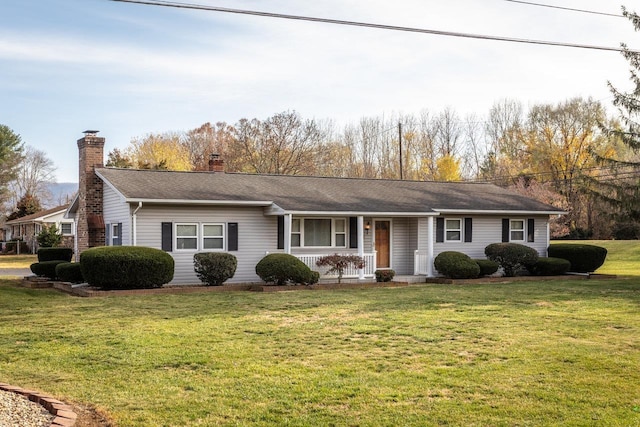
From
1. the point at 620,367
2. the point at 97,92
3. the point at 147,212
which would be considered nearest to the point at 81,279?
the point at 147,212

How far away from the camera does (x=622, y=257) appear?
1576 inches

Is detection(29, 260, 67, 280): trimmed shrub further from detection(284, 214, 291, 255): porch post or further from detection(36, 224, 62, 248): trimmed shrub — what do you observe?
detection(36, 224, 62, 248): trimmed shrub

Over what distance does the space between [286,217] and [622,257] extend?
2526 centimetres

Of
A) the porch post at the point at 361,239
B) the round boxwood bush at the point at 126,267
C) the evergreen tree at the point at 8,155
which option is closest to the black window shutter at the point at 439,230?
the porch post at the point at 361,239

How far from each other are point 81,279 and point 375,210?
1017 cm

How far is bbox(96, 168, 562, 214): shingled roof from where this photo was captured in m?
22.9

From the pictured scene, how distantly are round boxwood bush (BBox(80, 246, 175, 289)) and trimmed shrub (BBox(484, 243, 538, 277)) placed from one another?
12.5m

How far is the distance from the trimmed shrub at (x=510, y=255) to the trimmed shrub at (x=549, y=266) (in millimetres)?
278

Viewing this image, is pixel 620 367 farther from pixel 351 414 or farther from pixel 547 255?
pixel 547 255

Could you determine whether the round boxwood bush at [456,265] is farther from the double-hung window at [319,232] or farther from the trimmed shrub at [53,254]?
the trimmed shrub at [53,254]

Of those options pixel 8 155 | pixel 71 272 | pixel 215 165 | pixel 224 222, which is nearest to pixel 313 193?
pixel 224 222

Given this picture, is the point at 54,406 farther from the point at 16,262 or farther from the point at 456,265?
the point at 16,262

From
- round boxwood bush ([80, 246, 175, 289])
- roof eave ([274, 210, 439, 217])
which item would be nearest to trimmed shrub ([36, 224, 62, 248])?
round boxwood bush ([80, 246, 175, 289])

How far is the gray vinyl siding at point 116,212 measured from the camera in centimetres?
2197
